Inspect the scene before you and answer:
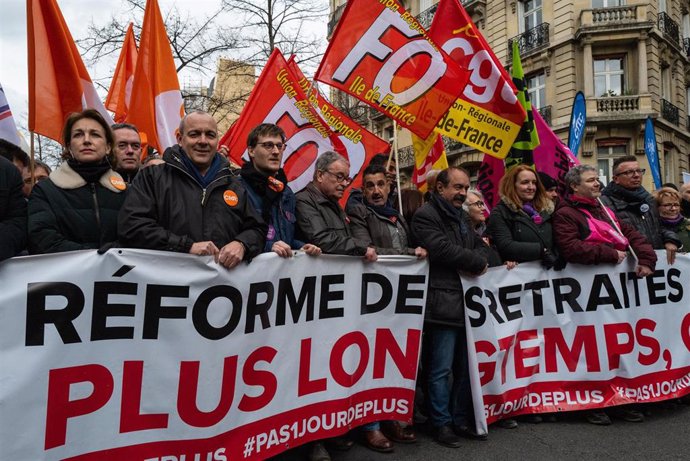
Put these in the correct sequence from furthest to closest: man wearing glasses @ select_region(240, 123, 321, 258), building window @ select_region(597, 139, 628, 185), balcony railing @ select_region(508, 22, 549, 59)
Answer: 1. balcony railing @ select_region(508, 22, 549, 59)
2. building window @ select_region(597, 139, 628, 185)
3. man wearing glasses @ select_region(240, 123, 321, 258)

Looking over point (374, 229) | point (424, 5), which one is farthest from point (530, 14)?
point (374, 229)

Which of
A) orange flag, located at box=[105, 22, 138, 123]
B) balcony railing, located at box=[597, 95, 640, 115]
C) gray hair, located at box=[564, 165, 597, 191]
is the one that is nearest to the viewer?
gray hair, located at box=[564, 165, 597, 191]

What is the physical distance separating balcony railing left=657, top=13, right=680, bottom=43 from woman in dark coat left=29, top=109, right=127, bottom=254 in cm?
2533

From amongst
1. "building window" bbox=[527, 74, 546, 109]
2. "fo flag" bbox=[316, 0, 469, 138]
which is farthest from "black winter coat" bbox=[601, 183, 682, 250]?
"building window" bbox=[527, 74, 546, 109]

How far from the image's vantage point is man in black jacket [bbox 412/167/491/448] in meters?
3.68

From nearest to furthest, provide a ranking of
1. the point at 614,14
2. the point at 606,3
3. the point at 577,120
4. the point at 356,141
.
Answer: the point at 356,141, the point at 577,120, the point at 614,14, the point at 606,3

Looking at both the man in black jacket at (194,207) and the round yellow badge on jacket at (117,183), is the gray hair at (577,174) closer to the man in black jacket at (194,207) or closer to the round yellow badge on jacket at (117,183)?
the man in black jacket at (194,207)

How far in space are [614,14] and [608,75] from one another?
2.37 m

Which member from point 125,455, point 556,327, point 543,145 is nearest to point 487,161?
point 543,145

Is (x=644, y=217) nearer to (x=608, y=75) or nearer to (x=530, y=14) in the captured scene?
(x=608, y=75)

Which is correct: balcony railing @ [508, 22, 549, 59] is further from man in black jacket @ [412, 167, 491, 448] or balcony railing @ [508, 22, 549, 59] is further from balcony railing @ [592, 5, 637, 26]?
man in black jacket @ [412, 167, 491, 448]

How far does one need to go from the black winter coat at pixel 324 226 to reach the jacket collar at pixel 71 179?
1151 millimetres

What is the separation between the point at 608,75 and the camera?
71.7 ft

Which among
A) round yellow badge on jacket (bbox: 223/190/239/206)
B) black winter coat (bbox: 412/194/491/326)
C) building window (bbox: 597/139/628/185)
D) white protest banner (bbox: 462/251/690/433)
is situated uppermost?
building window (bbox: 597/139/628/185)
